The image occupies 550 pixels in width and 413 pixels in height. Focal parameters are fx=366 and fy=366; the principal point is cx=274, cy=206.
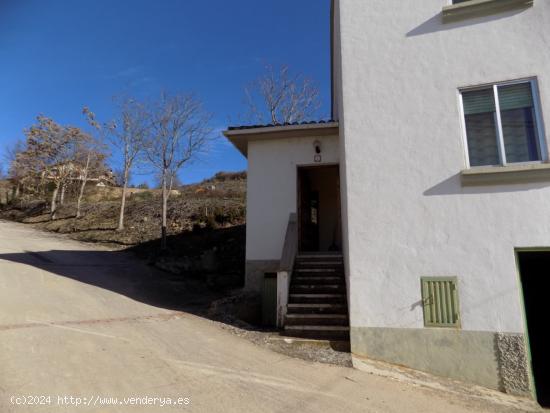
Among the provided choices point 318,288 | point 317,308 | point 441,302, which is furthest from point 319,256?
point 441,302

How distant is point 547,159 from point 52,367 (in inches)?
299

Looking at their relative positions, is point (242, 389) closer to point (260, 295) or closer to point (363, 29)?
point (260, 295)

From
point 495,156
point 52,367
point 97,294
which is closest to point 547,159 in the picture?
point 495,156

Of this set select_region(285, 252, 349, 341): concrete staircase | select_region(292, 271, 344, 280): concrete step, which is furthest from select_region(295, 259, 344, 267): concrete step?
select_region(292, 271, 344, 280): concrete step

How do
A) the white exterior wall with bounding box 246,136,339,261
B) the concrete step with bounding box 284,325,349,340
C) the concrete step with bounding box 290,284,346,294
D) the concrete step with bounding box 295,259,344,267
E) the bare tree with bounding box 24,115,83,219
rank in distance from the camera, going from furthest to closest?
the bare tree with bounding box 24,115,83,219, the white exterior wall with bounding box 246,136,339,261, the concrete step with bounding box 295,259,344,267, the concrete step with bounding box 290,284,346,294, the concrete step with bounding box 284,325,349,340

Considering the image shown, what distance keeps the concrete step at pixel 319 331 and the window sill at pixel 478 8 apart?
19.3ft

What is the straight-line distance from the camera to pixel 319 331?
681 centimetres

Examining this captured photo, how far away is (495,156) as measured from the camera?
5.94 m

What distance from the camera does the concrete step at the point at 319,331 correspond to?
6.72 metres

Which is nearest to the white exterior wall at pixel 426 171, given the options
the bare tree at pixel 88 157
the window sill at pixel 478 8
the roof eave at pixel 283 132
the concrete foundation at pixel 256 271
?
the window sill at pixel 478 8

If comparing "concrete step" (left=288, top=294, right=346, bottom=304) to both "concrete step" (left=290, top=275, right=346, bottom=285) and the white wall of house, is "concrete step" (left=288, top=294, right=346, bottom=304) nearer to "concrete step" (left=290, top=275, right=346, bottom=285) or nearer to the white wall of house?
"concrete step" (left=290, top=275, right=346, bottom=285)

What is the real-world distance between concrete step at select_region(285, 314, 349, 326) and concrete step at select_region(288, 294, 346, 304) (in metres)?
0.43

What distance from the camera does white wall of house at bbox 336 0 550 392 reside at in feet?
18.5

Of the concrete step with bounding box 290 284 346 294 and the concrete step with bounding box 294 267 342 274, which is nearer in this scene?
the concrete step with bounding box 290 284 346 294
